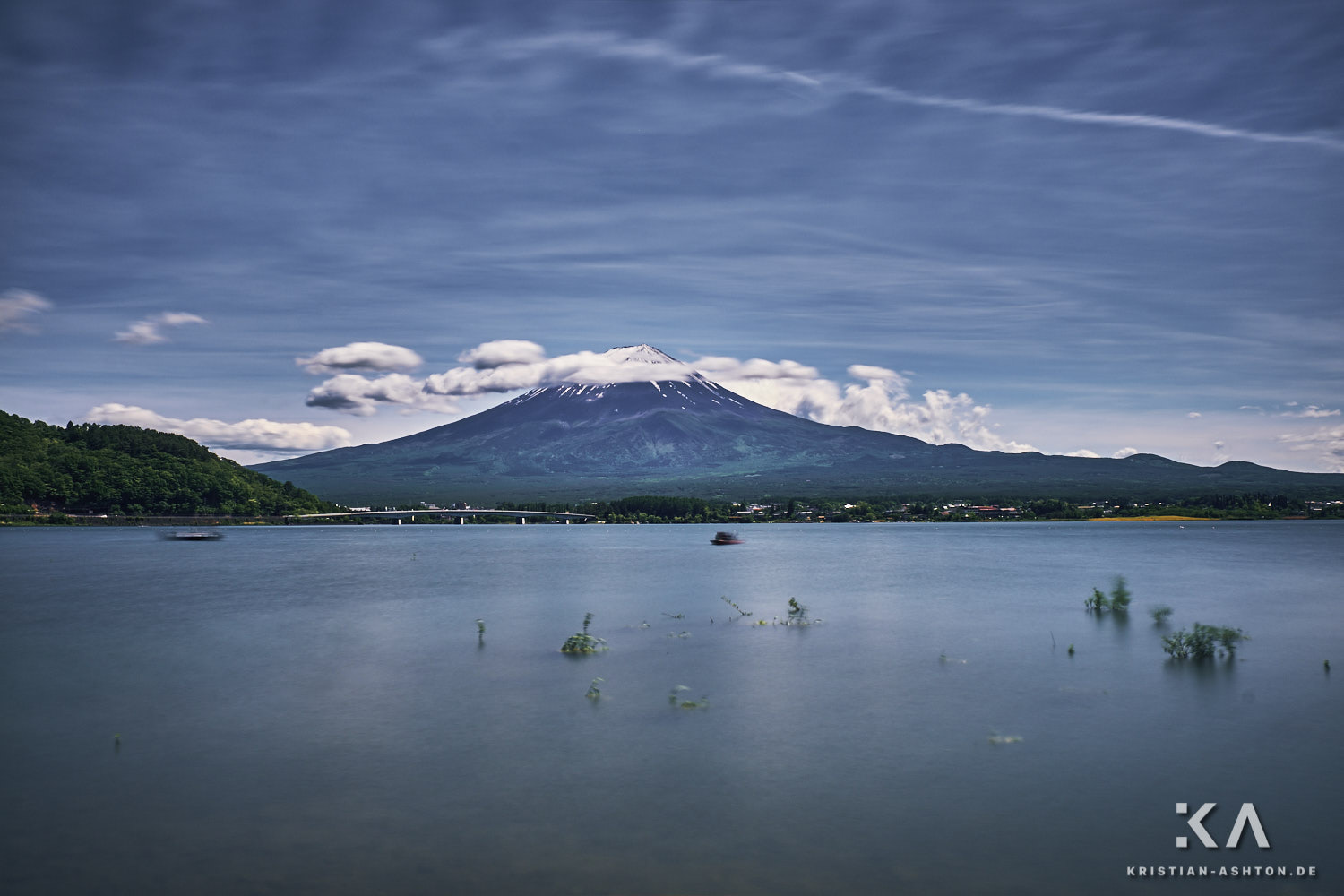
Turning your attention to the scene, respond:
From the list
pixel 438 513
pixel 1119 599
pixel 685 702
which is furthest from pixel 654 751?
pixel 438 513

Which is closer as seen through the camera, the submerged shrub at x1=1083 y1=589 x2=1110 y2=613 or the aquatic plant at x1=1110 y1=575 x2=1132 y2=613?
the aquatic plant at x1=1110 y1=575 x2=1132 y2=613

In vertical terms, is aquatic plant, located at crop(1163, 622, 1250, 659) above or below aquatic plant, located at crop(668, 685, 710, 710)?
above

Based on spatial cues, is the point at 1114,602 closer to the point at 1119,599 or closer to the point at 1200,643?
the point at 1119,599

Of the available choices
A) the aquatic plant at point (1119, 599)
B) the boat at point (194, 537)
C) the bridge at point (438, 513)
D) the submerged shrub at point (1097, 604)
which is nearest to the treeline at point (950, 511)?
the bridge at point (438, 513)

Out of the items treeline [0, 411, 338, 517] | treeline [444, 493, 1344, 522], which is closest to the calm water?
treeline [0, 411, 338, 517]

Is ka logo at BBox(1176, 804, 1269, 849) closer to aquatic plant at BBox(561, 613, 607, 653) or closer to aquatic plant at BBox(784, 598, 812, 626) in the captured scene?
aquatic plant at BBox(561, 613, 607, 653)

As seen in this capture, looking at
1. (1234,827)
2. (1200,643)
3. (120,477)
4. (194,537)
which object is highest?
(120,477)

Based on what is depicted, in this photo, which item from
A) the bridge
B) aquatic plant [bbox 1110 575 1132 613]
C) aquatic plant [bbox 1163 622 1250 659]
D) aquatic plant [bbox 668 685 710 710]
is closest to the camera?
aquatic plant [bbox 668 685 710 710]

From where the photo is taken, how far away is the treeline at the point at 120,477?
12088 cm

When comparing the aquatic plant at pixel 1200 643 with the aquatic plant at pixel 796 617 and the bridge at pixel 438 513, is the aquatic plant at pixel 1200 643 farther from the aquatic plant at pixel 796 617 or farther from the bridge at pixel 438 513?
the bridge at pixel 438 513

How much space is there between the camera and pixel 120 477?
12888cm

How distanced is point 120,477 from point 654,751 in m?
139

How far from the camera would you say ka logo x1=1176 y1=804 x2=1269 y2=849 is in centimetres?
1048

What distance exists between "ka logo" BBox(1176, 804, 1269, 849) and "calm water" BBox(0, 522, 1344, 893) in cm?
13
